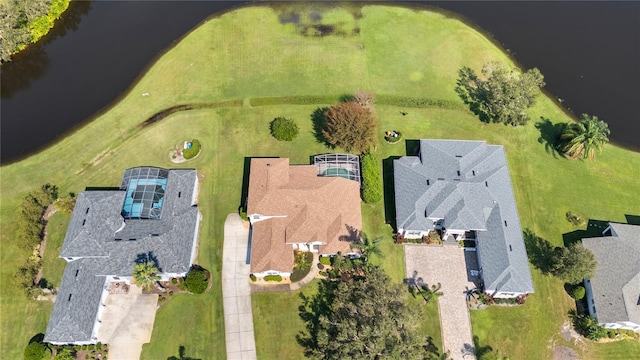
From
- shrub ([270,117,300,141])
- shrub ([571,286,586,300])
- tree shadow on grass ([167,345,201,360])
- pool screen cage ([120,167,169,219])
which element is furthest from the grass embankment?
pool screen cage ([120,167,169,219])

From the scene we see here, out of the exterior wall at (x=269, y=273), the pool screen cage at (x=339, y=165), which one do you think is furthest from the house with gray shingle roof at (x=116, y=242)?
the pool screen cage at (x=339, y=165)

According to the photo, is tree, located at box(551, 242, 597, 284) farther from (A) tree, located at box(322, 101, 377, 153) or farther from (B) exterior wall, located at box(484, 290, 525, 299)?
(A) tree, located at box(322, 101, 377, 153)

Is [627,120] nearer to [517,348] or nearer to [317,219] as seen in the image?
[517,348]

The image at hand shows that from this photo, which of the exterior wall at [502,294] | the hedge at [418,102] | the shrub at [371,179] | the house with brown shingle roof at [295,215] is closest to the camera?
the exterior wall at [502,294]

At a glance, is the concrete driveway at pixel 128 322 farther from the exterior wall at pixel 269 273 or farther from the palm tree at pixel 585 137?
the palm tree at pixel 585 137

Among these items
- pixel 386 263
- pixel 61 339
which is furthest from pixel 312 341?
pixel 61 339
